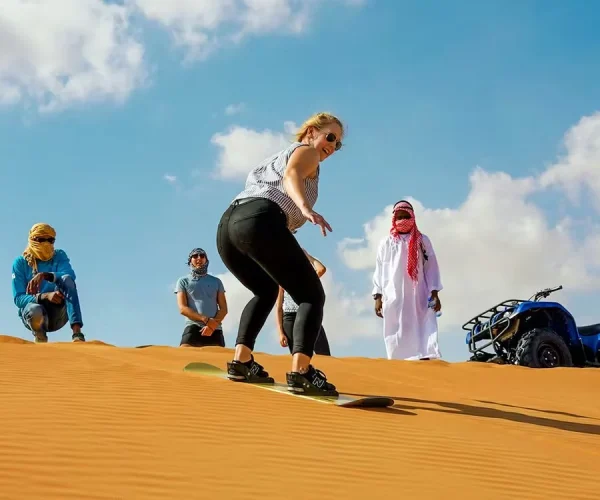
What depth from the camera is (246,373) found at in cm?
657

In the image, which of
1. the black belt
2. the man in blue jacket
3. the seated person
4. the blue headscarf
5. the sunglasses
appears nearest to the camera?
the black belt

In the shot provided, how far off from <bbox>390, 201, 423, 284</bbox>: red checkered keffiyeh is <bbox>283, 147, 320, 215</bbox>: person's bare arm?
6.27 meters

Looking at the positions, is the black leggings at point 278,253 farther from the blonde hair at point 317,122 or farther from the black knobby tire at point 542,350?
the black knobby tire at point 542,350

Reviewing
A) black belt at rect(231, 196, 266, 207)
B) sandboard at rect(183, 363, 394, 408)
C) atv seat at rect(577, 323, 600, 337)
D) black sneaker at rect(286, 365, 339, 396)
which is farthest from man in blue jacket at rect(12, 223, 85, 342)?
atv seat at rect(577, 323, 600, 337)

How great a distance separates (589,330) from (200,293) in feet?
20.0

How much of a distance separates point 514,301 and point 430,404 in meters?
5.68

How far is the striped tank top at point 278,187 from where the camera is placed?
591 centimetres

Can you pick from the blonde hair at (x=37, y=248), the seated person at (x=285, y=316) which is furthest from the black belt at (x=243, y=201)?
the blonde hair at (x=37, y=248)

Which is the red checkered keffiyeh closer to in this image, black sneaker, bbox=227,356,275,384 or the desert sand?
the desert sand

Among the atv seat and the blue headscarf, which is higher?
the blue headscarf

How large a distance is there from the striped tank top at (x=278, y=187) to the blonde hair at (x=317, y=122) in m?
0.11

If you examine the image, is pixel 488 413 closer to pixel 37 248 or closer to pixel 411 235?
pixel 411 235

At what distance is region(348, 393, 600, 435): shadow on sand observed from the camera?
6.70 metres

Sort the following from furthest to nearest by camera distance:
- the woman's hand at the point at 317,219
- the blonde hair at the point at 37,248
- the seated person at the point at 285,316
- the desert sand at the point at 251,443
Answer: the blonde hair at the point at 37,248, the seated person at the point at 285,316, the woman's hand at the point at 317,219, the desert sand at the point at 251,443
